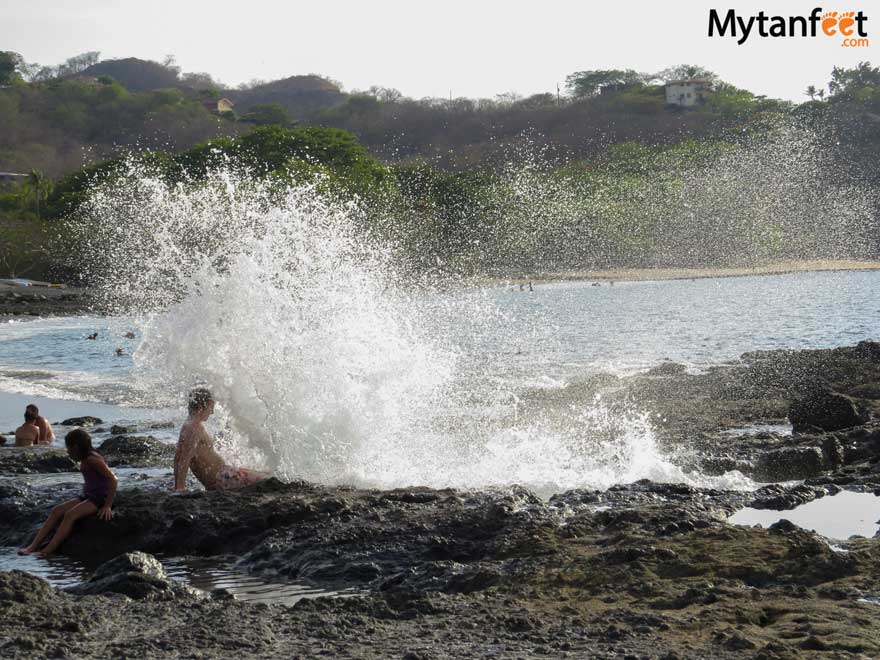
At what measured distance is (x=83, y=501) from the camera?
8.79m

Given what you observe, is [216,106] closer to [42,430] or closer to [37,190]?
[37,190]

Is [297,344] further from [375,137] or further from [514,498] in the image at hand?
[375,137]

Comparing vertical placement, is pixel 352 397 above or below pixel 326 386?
below

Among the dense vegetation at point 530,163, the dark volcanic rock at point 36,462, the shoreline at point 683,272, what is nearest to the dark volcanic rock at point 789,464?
the dark volcanic rock at point 36,462

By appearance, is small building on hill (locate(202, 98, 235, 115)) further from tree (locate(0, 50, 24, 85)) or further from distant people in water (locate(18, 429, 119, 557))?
distant people in water (locate(18, 429, 119, 557))

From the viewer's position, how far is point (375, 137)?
144 meters

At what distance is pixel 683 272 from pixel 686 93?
6200 cm

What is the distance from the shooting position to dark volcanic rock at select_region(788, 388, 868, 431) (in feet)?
44.0

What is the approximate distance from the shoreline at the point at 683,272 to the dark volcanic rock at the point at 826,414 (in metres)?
65.1

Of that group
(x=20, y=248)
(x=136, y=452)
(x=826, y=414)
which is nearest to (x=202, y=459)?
(x=136, y=452)

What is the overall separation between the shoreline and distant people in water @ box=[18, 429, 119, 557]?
70479mm

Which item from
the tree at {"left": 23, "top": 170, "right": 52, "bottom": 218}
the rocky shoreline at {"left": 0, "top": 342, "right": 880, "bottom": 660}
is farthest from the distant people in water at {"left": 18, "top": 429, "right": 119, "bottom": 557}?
the tree at {"left": 23, "top": 170, "right": 52, "bottom": 218}

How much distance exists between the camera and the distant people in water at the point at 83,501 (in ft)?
28.2

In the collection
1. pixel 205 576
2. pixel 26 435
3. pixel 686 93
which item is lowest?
pixel 26 435
